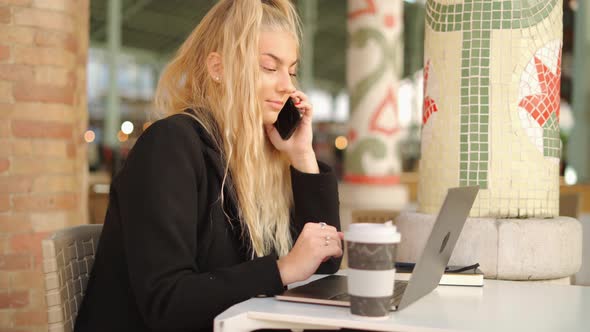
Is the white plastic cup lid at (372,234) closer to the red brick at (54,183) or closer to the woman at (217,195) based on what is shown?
the woman at (217,195)

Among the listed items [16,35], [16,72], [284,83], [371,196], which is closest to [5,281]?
[16,72]

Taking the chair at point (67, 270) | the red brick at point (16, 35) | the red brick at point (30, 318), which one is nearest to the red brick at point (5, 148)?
the red brick at point (16, 35)

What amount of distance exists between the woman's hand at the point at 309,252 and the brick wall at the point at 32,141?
174 cm

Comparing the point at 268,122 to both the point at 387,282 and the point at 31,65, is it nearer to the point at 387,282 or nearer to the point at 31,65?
the point at 387,282

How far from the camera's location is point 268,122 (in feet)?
5.41

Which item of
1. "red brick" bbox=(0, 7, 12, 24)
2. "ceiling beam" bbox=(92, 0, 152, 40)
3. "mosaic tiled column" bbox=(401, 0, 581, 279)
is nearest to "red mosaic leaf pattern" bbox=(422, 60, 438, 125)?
"mosaic tiled column" bbox=(401, 0, 581, 279)

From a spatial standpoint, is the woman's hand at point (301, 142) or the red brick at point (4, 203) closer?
the woman's hand at point (301, 142)

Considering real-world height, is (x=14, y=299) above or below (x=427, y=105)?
below

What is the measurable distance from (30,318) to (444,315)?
2.10m

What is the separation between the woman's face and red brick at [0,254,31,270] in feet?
5.13

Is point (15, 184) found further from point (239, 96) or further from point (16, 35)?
point (239, 96)

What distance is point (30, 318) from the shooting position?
2.78 meters

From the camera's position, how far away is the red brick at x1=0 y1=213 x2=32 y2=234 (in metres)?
2.70

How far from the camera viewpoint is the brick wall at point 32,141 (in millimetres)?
2688
